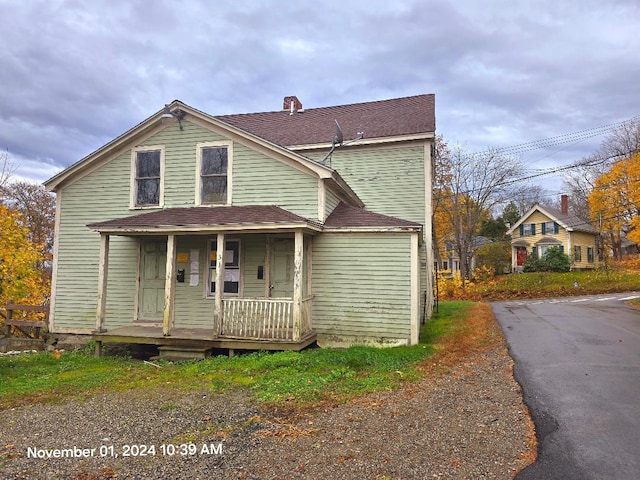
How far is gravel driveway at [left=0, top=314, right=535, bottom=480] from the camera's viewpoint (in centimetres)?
391

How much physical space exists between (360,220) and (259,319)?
10.9 ft

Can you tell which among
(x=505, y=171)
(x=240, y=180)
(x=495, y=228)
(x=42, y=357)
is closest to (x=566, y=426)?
(x=240, y=180)

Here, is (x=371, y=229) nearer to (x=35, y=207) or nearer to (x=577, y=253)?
(x=35, y=207)

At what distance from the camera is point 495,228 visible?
4084cm

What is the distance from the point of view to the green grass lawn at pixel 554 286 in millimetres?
24609

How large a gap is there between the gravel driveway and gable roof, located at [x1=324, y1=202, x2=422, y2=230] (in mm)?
3900

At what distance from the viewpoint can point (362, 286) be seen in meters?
9.62

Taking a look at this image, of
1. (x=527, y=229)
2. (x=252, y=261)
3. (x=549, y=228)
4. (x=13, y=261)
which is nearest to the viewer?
(x=252, y=261)

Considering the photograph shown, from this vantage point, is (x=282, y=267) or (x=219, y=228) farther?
(x=282, y=267)

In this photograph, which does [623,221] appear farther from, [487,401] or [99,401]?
[99,401]

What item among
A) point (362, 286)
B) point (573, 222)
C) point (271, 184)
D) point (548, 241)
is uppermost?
point (573, 222)

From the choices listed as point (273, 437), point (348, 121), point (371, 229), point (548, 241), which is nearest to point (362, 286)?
point (371, 229)

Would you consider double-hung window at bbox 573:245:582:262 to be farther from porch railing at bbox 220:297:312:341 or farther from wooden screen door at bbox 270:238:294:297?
porch railing at bbox 220:297:312:341

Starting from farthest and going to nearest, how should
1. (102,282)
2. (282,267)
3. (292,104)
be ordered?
1. (292,104)
2. (282,267)
3. (102,282)
